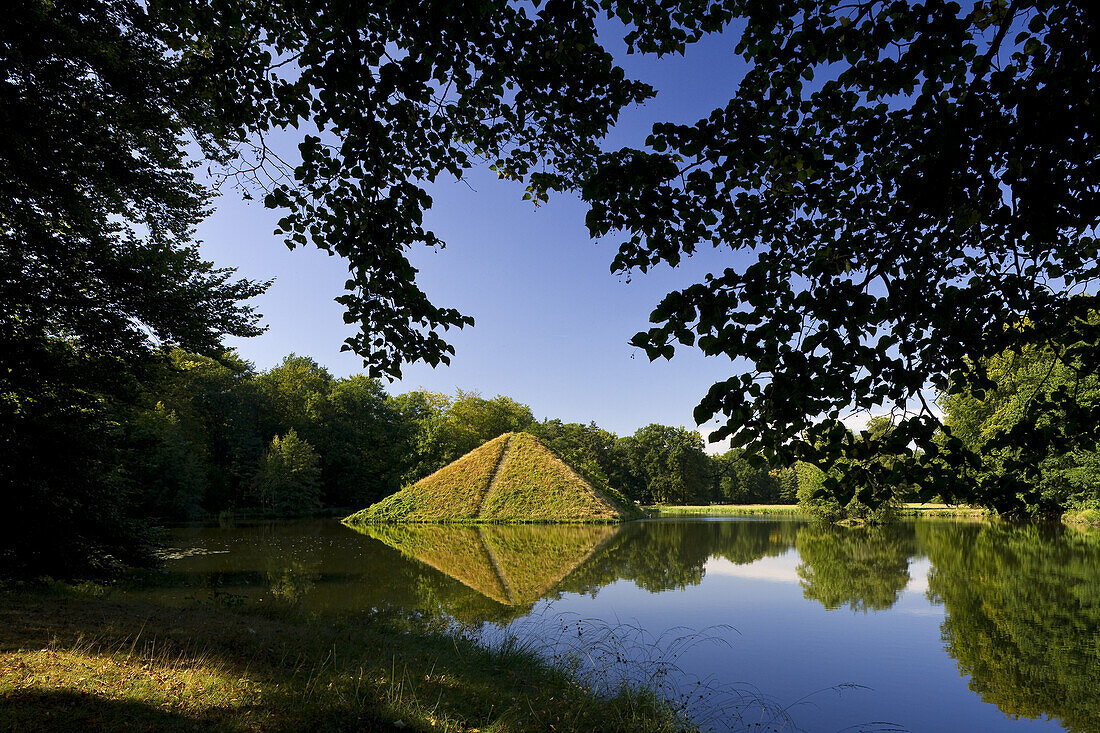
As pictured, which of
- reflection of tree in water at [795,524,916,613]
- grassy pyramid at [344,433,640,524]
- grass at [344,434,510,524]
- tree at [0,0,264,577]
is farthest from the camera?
grass at [344,434,510,524]

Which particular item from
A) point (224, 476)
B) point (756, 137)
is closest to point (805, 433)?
point (756, 137)

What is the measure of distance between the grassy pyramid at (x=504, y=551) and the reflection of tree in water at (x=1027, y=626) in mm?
7454

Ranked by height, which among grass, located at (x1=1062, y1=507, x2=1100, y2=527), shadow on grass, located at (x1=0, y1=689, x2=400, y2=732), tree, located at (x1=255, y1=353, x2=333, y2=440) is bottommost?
grass, located at (x1=1062, y1=507, x2=1100, y2=527)

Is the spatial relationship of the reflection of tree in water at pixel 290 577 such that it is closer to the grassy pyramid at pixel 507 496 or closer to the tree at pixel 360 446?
the grassy pyramid at pixel 507 496

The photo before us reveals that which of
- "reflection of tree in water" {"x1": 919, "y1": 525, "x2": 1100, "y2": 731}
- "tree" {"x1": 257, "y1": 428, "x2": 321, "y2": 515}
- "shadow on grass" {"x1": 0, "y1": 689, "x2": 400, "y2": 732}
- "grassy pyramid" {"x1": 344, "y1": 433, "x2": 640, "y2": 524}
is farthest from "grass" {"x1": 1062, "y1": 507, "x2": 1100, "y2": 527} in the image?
"tree" {"x1": 257, "y1": 428, "x2": 321, "y2": 515}

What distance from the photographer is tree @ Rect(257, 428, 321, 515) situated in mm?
38219

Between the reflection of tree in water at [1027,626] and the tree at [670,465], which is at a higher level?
the tree at [670,465]

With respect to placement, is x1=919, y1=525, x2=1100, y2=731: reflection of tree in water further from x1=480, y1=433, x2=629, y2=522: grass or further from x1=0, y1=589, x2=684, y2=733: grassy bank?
x1=480, y1=433, x2=629, y2=522: grass

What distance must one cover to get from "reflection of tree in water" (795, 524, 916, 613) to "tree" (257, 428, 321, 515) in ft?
109

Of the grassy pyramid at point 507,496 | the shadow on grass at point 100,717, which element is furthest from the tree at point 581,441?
the shadow on grass at point 100,717

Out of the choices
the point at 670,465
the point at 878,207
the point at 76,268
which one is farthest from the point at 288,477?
the point at 670,465

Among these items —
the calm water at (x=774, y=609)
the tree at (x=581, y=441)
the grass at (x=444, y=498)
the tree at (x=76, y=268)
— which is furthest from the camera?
the tree at (x=581, y=441)

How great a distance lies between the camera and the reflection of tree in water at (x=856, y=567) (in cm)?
1130

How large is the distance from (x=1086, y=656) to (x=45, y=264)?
15.7 m
